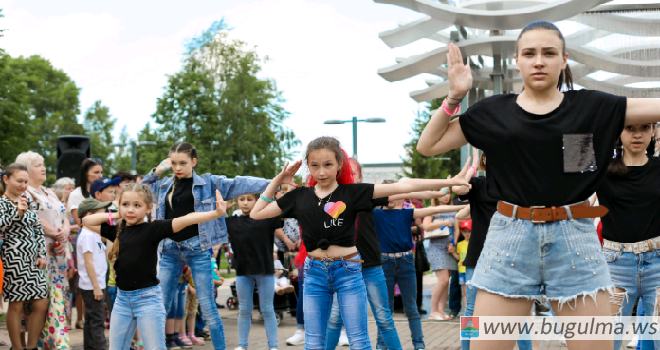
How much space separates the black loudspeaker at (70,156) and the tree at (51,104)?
33.5 metres

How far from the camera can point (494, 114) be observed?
9.52ft

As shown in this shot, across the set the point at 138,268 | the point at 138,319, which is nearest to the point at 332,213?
the point at 138,268

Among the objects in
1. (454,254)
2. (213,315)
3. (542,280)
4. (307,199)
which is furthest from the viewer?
(454,254)

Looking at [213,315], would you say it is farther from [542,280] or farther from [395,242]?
[542,280]

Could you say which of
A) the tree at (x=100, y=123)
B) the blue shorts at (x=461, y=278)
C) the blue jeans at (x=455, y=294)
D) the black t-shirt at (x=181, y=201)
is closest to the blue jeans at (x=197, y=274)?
the black t-shirt at (x=181, y=201)

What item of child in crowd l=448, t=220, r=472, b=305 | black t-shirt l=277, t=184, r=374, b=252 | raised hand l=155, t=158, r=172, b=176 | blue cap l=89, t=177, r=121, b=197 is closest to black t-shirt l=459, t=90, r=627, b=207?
black t-shirt l=277, t=184, r=374, b=252

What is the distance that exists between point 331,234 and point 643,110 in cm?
244

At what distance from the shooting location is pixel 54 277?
7254 mm

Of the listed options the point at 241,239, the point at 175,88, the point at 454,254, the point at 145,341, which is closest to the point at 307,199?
the point at 145,341

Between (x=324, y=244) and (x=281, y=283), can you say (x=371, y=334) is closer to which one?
(x=281, y=283)

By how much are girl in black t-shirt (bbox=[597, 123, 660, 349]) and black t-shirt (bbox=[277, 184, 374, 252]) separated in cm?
168

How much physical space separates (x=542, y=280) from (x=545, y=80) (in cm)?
87

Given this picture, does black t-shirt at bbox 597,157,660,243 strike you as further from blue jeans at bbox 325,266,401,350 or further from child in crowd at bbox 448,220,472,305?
child in crowd at bbox 448,220,472,305

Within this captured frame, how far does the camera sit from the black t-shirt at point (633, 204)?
14.3 feet
